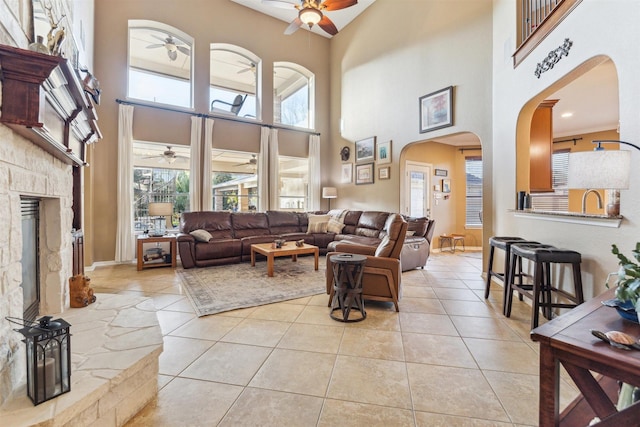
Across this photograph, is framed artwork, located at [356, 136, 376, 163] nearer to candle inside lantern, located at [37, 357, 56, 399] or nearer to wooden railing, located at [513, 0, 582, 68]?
wooden railing, located at [513, 0, 582, 68]

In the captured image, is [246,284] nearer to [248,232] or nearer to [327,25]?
[248,232]

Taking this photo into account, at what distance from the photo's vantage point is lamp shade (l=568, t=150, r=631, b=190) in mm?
1718

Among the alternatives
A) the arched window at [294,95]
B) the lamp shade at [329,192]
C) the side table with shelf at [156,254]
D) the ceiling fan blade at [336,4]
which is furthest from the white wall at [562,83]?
the side table with shelf at [156,254]

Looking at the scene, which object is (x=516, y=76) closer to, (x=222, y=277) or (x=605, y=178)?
(x=605, y=178)

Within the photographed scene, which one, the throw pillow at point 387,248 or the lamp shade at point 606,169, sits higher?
the lamp shade at point 606,169

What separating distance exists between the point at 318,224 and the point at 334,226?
1.15ft

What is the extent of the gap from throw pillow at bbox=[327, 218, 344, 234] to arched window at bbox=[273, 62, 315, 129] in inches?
116

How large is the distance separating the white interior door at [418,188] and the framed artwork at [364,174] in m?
0.80

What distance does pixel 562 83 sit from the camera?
2.69 m

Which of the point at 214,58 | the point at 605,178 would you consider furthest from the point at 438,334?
the point at 214,58

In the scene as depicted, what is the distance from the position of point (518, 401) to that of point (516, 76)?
3.50 metres

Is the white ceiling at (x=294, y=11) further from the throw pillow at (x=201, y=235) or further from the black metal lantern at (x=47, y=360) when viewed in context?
the black metal lantern at (x=47, y=360)

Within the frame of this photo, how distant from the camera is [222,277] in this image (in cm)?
412

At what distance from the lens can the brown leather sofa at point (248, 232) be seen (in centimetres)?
479
